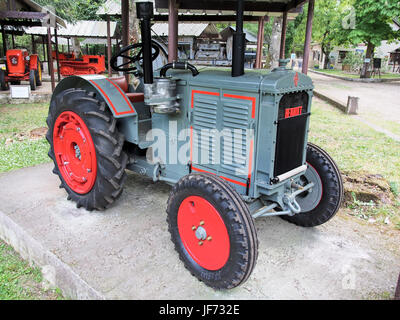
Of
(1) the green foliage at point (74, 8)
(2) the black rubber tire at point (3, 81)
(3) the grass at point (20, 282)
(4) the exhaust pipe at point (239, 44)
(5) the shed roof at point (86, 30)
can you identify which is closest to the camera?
(4) the exhaust pipe at point (239, 44)

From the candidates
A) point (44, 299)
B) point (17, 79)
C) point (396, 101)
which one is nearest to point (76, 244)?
point (44, 299)

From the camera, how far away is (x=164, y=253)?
2.66 m

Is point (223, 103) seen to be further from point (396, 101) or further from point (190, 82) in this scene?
point (396, 101)

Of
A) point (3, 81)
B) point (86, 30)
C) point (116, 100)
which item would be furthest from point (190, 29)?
point (116, 100)

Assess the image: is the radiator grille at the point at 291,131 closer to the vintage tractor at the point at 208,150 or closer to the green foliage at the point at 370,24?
the vintage tractor at the point at 208,150

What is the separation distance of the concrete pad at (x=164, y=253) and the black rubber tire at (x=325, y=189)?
134 mm

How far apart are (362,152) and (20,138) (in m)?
6.04

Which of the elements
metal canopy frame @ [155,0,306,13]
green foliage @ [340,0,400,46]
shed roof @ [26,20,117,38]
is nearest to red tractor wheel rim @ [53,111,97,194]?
metal canopy frame @ [155,0,306,13]

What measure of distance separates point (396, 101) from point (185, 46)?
14238 mm

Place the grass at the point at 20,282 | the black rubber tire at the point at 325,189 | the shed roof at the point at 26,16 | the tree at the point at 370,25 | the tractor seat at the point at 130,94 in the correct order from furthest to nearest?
the tree at the point at 370,25 < the shed roof at the point at 26,16 < the tractor seat at the point at 130,94 < the black rubber tire at the point at 325,189 < the grass at the point at 20,282

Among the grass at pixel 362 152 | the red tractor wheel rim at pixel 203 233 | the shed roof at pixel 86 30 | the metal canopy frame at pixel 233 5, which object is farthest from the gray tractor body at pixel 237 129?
the shed roof at pixel 86 30

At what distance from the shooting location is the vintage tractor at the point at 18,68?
11.5 metres

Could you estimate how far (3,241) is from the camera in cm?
330

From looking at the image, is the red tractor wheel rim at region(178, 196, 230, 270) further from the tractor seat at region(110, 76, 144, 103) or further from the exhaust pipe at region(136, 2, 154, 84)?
the tractor seat at region(110, 76, 144, 103)
